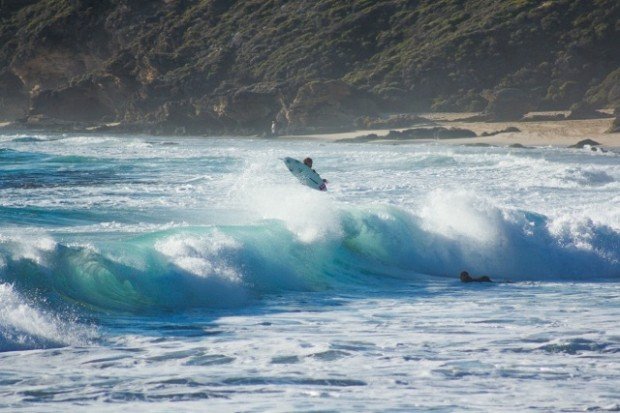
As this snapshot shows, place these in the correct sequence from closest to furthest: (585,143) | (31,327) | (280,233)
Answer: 1. (31,327)
2. (280,233)
3. (585,143)

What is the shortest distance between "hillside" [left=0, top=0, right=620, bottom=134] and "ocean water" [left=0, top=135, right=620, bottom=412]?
37.9 m

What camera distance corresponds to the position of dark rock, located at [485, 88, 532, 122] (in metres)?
53.7

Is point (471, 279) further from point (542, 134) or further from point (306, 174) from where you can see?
point (542, 134)

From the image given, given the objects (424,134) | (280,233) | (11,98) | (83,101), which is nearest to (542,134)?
(424,134)

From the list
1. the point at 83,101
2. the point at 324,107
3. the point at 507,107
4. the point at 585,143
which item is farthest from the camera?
the point at 83,101

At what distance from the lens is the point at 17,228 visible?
17.5 metres

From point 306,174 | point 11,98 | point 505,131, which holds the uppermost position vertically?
point 11,98

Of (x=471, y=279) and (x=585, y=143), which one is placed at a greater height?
(x=585, y=143)

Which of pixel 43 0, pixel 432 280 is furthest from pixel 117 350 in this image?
pixel 43 0

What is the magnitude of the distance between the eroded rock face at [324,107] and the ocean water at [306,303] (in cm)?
3521

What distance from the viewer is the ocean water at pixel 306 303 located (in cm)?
837

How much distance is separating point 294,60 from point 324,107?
1469 centimetres

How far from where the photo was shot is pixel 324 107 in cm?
5994

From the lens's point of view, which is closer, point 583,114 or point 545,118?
point 583,114
